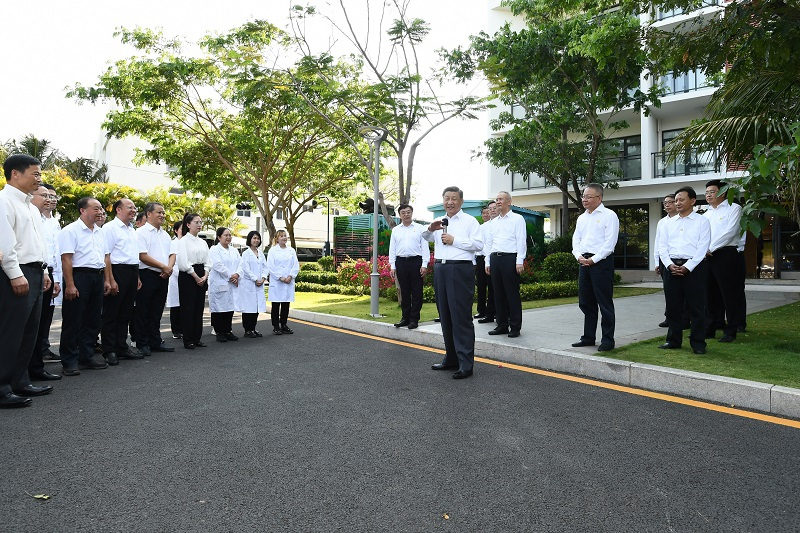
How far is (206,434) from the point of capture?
3.69 metres

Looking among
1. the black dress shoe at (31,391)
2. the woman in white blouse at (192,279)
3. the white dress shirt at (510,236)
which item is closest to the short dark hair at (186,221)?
the woman in white blouse at (192,279)

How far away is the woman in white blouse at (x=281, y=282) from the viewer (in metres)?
8.87

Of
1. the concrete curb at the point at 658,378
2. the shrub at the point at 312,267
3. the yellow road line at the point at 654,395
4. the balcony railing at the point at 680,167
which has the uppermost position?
the balcony railing at the point at 680,167

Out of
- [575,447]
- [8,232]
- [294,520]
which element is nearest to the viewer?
[294,520]

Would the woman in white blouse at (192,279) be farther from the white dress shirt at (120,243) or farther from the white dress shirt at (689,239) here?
the white dress shirt at (689,239)

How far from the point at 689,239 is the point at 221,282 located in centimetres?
633

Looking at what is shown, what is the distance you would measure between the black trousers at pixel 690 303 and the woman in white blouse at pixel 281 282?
18.3 ft

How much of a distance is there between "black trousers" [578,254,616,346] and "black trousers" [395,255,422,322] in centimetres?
275

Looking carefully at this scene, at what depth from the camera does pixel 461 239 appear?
5617 mm

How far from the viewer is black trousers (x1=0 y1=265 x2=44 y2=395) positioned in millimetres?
4367

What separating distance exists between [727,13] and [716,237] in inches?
132

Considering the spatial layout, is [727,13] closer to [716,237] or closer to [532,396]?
[716,237]

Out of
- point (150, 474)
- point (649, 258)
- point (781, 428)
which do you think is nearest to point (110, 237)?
point (150, 474)

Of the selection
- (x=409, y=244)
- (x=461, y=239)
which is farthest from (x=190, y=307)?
(x=461, y=239)
